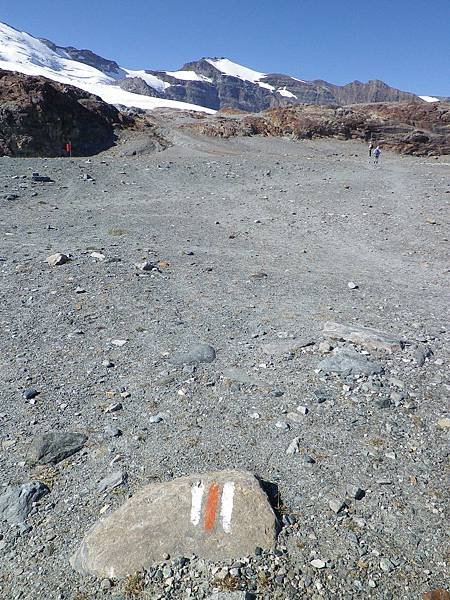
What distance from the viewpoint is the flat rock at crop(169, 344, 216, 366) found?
17.0ft

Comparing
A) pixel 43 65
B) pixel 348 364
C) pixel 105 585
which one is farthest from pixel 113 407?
pixel 43 65

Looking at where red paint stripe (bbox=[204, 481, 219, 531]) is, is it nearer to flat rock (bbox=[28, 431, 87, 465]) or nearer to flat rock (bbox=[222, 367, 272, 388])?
flat rock (bbox=[28, 431, 87, 465])

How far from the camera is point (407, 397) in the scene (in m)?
4.39

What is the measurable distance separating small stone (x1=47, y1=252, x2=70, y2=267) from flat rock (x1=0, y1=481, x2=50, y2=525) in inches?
217

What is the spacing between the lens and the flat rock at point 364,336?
5375mm

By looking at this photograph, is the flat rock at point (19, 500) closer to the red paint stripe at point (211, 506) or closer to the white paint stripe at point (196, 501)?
the white paint stripe at point (196, 501)

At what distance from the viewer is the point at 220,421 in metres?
4.13

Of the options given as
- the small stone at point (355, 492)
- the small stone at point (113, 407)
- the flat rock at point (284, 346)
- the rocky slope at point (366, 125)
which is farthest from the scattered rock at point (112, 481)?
the rocky slope at point (366, 125)

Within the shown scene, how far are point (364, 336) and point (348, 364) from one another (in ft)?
2.59

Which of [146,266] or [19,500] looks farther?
[146,266]

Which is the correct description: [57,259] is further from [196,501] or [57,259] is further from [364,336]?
[196,501]

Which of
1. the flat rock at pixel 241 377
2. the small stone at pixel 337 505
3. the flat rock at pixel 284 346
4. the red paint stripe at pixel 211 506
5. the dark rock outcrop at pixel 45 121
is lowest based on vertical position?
the flat rock at pixel 241 377

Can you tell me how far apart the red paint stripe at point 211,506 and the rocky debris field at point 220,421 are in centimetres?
1

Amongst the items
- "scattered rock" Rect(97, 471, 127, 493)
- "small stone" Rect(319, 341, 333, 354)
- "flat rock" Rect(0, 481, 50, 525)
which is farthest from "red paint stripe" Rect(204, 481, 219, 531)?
"small stone" Rect(319, 341, 333, 354)
